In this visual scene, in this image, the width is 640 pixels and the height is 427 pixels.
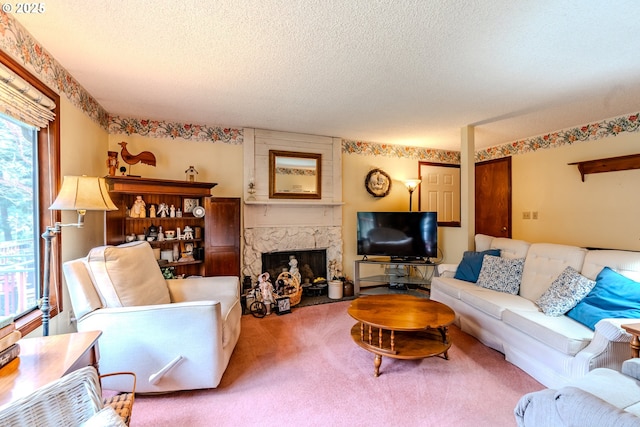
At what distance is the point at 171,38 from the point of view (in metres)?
1.69

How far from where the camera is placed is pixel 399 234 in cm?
393

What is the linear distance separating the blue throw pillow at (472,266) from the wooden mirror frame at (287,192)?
6.77 ft

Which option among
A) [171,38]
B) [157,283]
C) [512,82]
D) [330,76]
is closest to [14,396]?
[157,283]

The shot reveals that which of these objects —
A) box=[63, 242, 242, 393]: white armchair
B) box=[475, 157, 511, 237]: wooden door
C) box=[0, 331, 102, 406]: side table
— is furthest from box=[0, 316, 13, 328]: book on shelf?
box=[475, 157, 511, 237]: wooden door

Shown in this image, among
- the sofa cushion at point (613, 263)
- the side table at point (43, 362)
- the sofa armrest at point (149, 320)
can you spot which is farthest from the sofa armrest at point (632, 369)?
the side table at point (43, 362)

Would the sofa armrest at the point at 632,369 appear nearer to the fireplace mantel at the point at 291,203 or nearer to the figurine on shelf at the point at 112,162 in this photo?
the fireplace mantel at the point at 291,203

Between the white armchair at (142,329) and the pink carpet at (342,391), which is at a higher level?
the white armchair at (142,329)

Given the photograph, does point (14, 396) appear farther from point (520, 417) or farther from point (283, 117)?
point (283, 117)

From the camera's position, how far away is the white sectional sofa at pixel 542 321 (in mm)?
1646

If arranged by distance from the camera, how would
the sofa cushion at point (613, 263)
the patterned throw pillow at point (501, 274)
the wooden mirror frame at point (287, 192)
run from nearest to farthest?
1. the sofa cushion at point (613, 263)
2. the patterned throw pillow at point (501, 274)
3. the wooden mirror frame at point (287, 192)

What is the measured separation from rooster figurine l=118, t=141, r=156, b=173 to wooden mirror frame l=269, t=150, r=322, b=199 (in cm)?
141

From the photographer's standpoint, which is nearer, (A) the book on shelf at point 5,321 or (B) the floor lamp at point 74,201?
(A) the book on shelf at point 5,321

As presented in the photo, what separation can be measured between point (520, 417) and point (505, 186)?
4.02 m

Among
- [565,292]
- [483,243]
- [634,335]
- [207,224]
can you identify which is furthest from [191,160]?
[634,335]
